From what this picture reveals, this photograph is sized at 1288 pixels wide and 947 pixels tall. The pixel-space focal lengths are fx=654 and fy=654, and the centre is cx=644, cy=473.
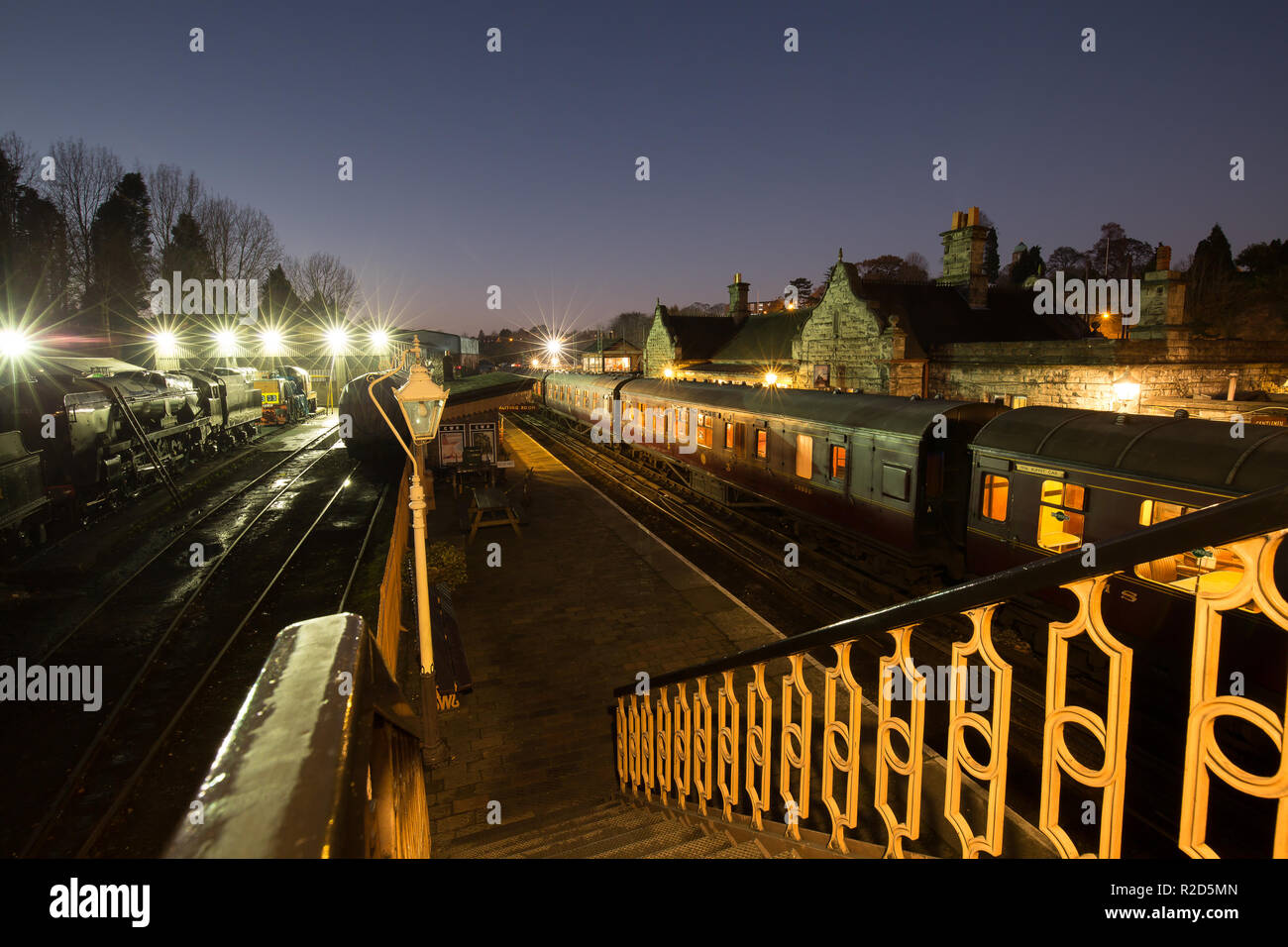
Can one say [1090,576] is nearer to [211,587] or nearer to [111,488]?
[211,587]

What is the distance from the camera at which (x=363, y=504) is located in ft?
72.0

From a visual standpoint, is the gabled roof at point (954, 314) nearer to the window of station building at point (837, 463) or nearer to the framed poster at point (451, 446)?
the window of station building at point (837, 463)

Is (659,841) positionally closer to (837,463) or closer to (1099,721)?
(1099,721)

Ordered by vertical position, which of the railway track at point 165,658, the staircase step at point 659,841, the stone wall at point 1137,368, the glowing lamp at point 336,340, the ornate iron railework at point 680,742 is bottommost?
the railway track at point 165,658

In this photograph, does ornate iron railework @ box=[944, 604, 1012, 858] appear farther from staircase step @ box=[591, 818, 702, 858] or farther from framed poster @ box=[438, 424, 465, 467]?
framed poster @ box=[438, 424, 465, 467]

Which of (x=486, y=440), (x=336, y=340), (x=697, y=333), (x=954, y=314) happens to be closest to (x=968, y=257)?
(x=954, y=314)

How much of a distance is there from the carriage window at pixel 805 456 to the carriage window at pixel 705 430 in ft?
16.0

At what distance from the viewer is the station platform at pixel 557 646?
7.80 metres

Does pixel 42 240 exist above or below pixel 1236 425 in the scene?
above

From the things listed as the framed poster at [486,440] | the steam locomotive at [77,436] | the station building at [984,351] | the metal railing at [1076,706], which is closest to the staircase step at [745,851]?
the metal railing at [1076,706]

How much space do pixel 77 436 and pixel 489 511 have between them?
11542mm

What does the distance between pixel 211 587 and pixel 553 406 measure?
107ft

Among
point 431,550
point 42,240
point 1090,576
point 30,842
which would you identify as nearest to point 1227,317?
point 431,550
